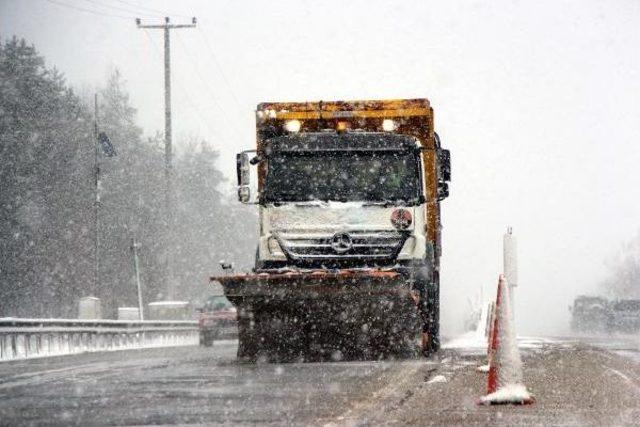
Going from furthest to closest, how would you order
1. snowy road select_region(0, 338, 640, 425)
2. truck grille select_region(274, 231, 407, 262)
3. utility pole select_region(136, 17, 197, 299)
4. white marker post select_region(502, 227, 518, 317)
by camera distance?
utility pole select_region(136, 17, 197, 299)
white marker post select_region(502, 227, 518, 317)
truck grille select_region(274, 231, 407, 262)
snowy road select_region(0, 338, 640, 425)

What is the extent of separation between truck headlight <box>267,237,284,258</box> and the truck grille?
15cm

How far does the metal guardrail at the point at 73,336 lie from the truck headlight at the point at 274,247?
6047mm

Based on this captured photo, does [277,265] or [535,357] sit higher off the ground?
[277,265]

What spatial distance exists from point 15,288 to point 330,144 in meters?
48.6

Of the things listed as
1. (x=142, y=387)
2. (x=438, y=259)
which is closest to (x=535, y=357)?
(x=438, y=259)

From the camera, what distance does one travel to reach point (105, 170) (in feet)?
244

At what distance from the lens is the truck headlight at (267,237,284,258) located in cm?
1609

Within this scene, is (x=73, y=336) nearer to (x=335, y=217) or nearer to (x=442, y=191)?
(x=335, y=217)

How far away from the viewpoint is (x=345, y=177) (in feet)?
53.5

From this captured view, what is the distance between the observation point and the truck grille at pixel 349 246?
15844 millimetres

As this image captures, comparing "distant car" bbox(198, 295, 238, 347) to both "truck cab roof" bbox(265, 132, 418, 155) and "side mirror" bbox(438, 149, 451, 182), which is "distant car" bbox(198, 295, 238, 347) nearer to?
"truck cab roof" bbox(265, 132, 418, 155)

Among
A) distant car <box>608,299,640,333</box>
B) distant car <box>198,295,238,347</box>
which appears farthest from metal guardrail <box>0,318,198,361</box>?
distant car <box>608,299,640,333</box>

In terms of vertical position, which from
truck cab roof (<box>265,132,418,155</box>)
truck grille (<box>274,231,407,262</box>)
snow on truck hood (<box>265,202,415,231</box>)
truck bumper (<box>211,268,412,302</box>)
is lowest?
truck bumper (<box>211,268,412,302</box>)

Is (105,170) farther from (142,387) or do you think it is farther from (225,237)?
(142,387)
